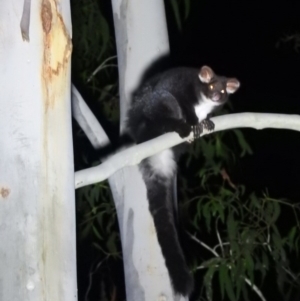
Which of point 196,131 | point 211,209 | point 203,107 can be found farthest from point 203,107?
point 211,209

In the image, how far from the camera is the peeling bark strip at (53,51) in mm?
1546

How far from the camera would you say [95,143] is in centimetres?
286

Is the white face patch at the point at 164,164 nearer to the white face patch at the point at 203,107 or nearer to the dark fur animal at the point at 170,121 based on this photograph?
the dark fur animal at the point at 170,121

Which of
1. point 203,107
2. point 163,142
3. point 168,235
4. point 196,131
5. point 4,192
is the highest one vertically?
point 203,107

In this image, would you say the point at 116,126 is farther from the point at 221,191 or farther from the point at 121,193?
the point at 121,193

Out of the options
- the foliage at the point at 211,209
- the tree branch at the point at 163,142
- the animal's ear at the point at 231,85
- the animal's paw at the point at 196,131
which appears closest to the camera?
the tree branch at the point at 163,142

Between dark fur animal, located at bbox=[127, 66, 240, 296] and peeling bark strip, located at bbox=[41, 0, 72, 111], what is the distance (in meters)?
0.95

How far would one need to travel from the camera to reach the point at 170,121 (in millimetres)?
2846

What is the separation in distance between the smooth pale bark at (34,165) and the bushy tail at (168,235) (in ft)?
3.34

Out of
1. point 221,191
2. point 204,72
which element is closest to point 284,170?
point 221,191

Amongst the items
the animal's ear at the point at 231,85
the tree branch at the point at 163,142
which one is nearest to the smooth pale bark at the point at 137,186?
the animal's ear at the point at 231,85

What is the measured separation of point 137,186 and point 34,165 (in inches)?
48.1

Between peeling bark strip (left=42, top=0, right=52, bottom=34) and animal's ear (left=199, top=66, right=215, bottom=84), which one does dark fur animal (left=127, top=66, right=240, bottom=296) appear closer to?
animal's ear (left=199, top=66, right=215, bottom=84)

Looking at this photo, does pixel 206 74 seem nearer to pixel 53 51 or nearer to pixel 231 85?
pixel 231 85
